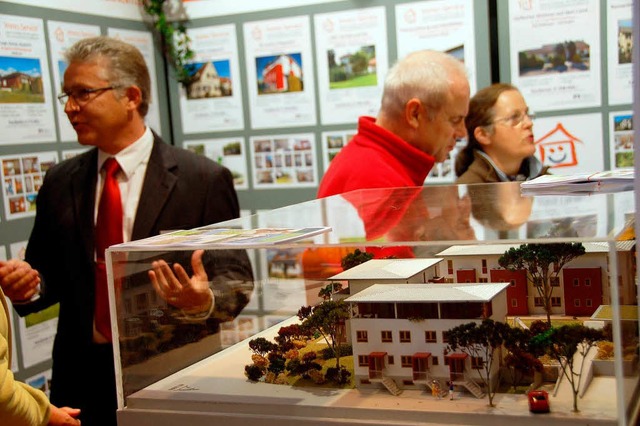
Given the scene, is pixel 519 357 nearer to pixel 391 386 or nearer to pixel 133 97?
pixel 391 386

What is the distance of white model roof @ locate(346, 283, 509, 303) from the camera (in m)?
1.50

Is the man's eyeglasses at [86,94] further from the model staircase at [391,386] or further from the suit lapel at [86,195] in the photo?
the model staircase at [391,386]

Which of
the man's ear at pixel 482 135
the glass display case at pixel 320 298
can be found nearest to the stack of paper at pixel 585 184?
the glass display case at pixel 320 298

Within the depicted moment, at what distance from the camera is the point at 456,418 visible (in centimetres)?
145

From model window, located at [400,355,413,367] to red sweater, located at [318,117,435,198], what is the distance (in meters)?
1.69

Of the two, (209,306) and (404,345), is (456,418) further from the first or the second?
(209,306)

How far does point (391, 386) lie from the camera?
1544mm

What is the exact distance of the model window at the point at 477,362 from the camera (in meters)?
1.47

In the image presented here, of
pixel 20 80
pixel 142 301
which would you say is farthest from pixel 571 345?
pixel 20 80

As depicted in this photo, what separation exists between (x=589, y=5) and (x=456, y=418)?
3.49 meters

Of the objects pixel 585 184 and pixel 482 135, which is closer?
pixel 585 184

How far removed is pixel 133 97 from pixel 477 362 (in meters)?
2.31

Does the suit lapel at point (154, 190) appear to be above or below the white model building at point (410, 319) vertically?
above

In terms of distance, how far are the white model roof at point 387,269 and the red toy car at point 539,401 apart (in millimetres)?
286
